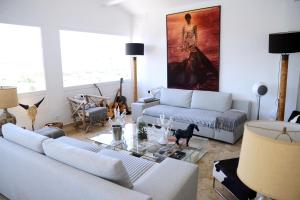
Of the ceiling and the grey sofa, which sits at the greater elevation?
the ceiling

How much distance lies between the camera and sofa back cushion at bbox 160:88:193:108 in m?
4.73

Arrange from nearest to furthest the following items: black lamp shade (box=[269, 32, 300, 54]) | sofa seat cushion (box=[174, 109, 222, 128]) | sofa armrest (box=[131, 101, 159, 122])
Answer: black lamp shade (box=[269, 32, 300, 54]) < sofa seat cushion (box=[174, 109, 222, 128]) < sofa armrest (box=[131, 101, 159, 122])

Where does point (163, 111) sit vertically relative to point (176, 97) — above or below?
below

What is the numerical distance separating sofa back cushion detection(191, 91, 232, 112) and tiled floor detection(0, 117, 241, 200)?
0.77 meters

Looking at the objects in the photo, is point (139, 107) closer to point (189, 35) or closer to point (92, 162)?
point (189, 35)

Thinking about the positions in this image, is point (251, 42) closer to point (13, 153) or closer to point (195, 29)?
point (195, 29)

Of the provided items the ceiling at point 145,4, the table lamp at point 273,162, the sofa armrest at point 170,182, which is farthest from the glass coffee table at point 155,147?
the ceiling at point 145,4

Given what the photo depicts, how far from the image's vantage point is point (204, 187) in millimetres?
2512

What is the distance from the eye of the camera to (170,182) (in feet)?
5.35

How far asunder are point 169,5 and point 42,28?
9.22ft

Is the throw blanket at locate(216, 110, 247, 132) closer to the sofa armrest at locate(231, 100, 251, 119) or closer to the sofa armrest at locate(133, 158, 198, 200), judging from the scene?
the sofa armrest at locate(231, 100, 251, 119)

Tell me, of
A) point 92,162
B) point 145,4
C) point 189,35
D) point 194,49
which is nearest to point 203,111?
point 194,49

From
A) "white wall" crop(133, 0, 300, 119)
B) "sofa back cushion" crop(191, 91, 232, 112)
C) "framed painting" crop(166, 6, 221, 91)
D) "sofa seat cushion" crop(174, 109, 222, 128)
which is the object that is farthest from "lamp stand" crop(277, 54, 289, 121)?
"framed painting" crop(166, 6, 221, 91)

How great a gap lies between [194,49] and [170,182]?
387 centimetres
